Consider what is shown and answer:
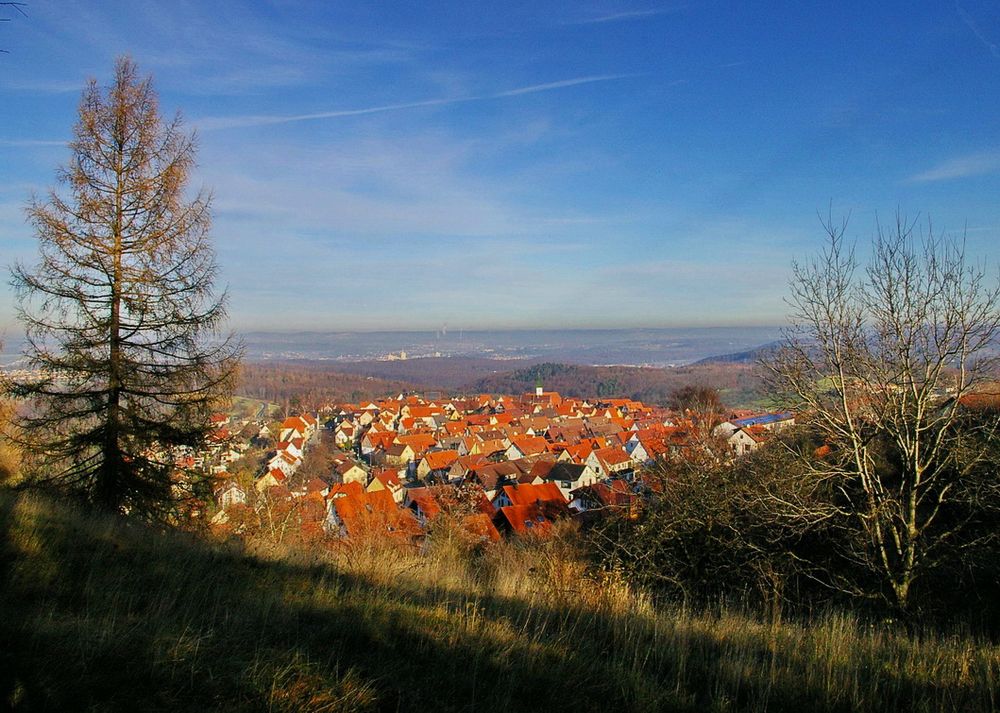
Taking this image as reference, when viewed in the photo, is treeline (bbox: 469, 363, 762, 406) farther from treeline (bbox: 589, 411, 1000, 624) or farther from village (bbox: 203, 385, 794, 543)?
treeline (bbox: 589, 411, 1000, 624)

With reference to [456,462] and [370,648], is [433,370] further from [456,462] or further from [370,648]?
[370,648]

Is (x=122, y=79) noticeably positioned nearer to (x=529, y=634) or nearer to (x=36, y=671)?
(x=36, y=671)

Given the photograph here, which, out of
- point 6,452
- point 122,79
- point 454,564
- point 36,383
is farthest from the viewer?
point 6,452

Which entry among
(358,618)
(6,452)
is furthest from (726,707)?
(6,452)

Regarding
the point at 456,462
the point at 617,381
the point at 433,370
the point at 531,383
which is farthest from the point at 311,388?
the point at 433,370

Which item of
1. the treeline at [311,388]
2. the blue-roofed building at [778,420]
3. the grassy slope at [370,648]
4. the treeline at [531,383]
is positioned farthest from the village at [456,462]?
the treeline at [531,383]

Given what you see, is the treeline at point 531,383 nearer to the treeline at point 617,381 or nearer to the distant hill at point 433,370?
the treeline at point 617,381
